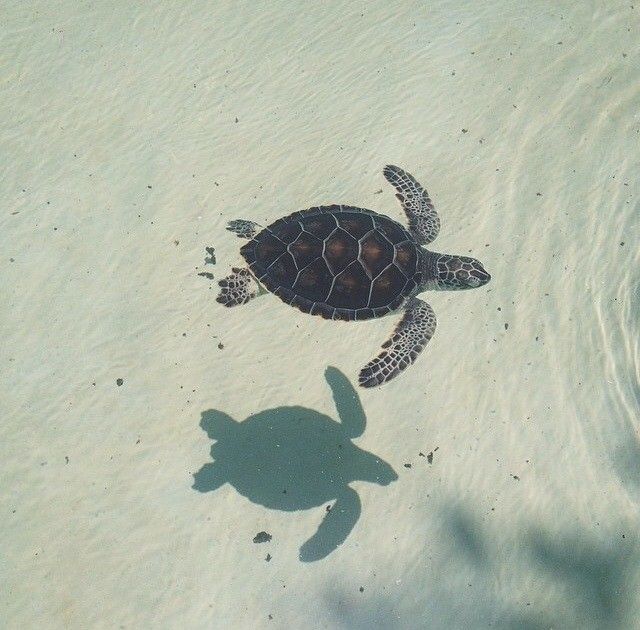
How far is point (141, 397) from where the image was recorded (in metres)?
4.14

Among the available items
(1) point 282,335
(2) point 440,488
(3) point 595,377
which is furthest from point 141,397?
(3) point 595,377

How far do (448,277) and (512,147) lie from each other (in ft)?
5.65

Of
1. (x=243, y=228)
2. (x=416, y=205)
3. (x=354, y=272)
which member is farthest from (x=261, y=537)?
(x=416, y=205)

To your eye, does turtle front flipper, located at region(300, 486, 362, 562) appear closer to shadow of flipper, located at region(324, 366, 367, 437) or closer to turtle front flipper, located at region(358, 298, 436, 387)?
shadow of flipper, located at region(324, 366, 367, 437)

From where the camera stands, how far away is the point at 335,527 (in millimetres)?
3910

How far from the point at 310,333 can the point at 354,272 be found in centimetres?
79

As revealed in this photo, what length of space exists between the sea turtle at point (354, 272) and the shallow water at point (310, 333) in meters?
0.38

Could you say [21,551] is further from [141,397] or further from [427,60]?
[427,60]

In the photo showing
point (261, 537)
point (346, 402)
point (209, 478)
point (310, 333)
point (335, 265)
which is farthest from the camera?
point (310, 333)

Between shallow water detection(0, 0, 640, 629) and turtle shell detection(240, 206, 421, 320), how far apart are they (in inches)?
20.4

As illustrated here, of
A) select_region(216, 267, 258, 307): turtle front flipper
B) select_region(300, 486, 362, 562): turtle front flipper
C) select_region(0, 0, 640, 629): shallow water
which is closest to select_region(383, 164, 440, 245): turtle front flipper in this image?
select_region(0, 0, 640, 629): shallow water

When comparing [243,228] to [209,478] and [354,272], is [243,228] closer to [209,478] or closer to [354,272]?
[354,272]

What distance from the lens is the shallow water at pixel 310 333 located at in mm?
3832

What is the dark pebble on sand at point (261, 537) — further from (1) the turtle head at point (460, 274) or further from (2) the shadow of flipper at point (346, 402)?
(1) the turtle head at point (460, 274)
